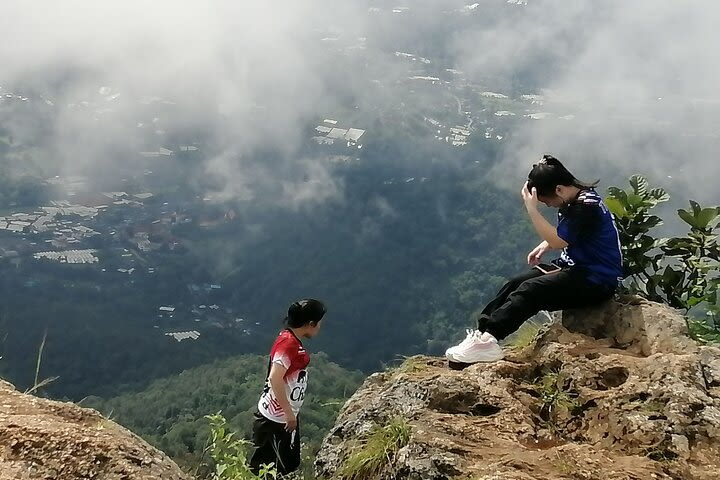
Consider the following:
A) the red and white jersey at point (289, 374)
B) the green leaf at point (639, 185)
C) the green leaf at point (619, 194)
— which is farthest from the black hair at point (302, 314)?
the green leaf at point (639, 185)

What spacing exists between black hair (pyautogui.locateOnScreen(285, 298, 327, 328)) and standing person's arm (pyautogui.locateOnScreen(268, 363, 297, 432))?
458mm

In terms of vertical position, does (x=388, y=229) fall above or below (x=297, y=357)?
below

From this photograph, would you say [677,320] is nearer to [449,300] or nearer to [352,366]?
[352,366]

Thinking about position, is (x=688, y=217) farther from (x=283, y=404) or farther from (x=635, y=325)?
(x=283, y=404)

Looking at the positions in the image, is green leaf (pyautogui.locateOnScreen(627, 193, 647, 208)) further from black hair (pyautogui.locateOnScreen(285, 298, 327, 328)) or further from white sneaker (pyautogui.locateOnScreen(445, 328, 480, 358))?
black hair (pyautogui.locateOnScreen(285, 298, 327, 328))

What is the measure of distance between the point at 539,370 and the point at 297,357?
2.08 meters

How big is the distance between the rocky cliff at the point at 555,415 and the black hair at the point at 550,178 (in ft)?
4.13

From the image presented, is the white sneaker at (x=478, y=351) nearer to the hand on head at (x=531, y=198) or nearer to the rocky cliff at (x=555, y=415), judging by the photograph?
the rocky cliff at (x=555, y=415)

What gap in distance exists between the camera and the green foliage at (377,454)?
3.80 m

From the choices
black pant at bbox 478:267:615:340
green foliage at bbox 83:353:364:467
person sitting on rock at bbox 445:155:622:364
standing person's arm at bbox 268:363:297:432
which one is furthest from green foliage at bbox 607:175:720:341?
green foliage at bbox 83:353:364:467

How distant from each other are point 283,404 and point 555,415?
2.29 meters

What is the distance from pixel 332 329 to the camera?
130 m

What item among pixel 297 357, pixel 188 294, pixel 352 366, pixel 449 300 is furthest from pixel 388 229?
pixel 297 357

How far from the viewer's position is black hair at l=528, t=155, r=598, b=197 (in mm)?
5781
